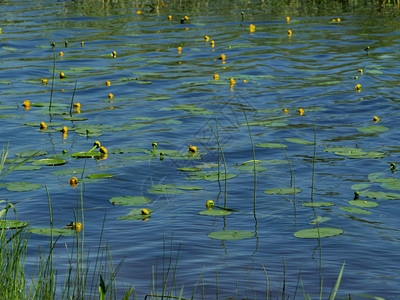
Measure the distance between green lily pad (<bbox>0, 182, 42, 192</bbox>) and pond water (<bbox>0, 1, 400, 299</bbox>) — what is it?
57 mm

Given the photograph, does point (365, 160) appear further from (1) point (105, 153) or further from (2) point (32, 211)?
(2) point (32, 211)

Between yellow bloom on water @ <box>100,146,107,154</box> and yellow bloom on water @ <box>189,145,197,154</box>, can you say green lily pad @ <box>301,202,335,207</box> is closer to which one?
yellow bloom on water @ <box>189,145,197,154</box>

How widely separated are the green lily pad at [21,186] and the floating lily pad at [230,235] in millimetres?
2022

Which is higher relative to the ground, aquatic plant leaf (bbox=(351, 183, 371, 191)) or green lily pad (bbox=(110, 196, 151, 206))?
green lily pad (bbox=(110, 196, 151, 206))

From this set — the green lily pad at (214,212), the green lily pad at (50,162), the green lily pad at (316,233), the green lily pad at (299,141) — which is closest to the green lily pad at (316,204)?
the green lily pad at (316,233)

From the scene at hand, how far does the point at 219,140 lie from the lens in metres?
8.80

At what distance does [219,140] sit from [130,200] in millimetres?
2481

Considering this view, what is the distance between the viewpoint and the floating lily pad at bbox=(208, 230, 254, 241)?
5637 mm

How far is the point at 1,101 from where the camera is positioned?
428 inches

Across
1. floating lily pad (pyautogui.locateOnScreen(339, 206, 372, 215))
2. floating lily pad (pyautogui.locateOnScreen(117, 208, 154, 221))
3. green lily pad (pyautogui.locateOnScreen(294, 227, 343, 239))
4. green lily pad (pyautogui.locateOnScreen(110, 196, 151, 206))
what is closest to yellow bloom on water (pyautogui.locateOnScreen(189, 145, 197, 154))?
green lily pad (pyautogui.locateOnScreen(110, 196, 151, 206))

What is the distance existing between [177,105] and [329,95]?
7.89 ft

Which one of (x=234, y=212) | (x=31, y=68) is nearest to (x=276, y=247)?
(x=234, y=212)

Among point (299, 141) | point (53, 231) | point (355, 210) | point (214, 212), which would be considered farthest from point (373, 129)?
point (53, 231)

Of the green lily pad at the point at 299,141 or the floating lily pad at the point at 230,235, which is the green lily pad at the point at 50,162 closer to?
the floating lily pad at the point at 230,235
